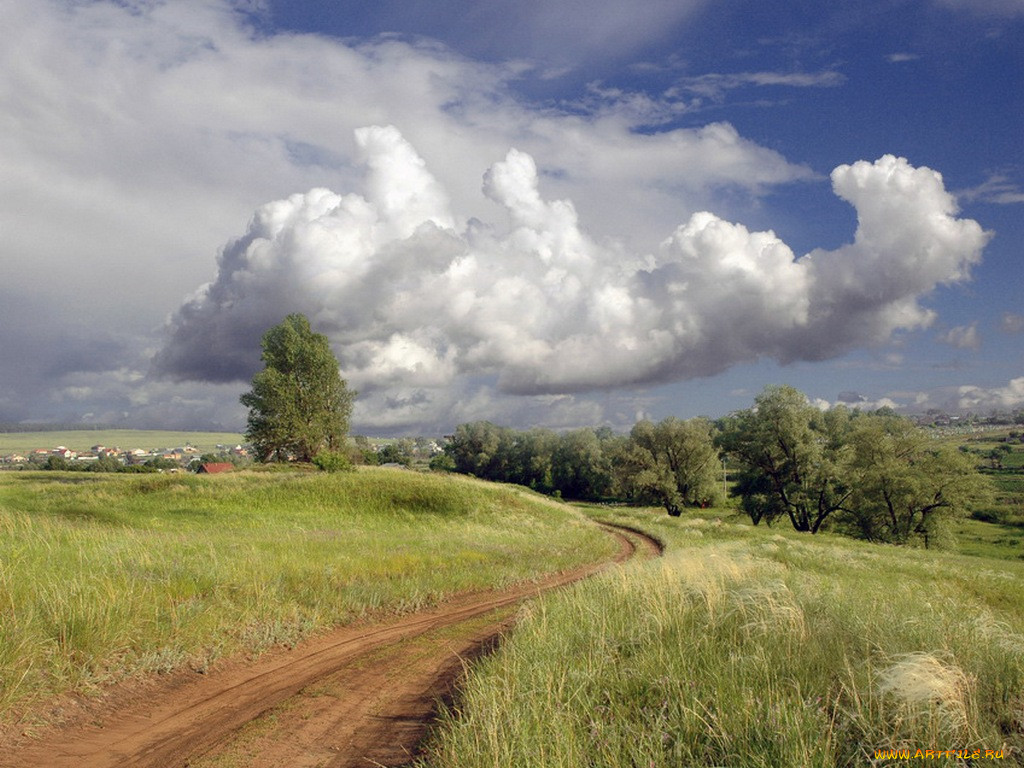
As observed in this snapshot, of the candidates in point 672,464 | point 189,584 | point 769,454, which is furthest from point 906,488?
point 189,584

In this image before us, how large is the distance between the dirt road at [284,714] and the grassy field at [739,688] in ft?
2.71

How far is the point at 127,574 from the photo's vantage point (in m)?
10.0

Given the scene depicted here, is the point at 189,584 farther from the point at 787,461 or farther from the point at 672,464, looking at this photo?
the point at 672,464

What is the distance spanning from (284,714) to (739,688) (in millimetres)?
4813

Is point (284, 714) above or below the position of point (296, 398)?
below

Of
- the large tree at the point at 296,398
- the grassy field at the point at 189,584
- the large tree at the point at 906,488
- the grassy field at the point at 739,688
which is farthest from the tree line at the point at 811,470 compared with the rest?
the grassy field at the point at 739,688

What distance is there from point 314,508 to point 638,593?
29.7m

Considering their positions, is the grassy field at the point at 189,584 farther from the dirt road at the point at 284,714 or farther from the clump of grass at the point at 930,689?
the clump of grass at the point at 930,689

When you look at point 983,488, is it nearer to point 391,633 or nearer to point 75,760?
point 391,633

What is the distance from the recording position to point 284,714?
21.8ft

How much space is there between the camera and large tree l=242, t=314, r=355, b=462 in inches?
2258

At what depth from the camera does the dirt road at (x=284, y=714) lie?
223 inches

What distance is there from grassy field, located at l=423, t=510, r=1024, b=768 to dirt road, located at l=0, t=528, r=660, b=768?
83 centimetres

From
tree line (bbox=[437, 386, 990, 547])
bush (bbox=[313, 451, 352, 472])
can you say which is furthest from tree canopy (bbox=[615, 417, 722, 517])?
bush (bbox=[313, 451, 352, 472])
